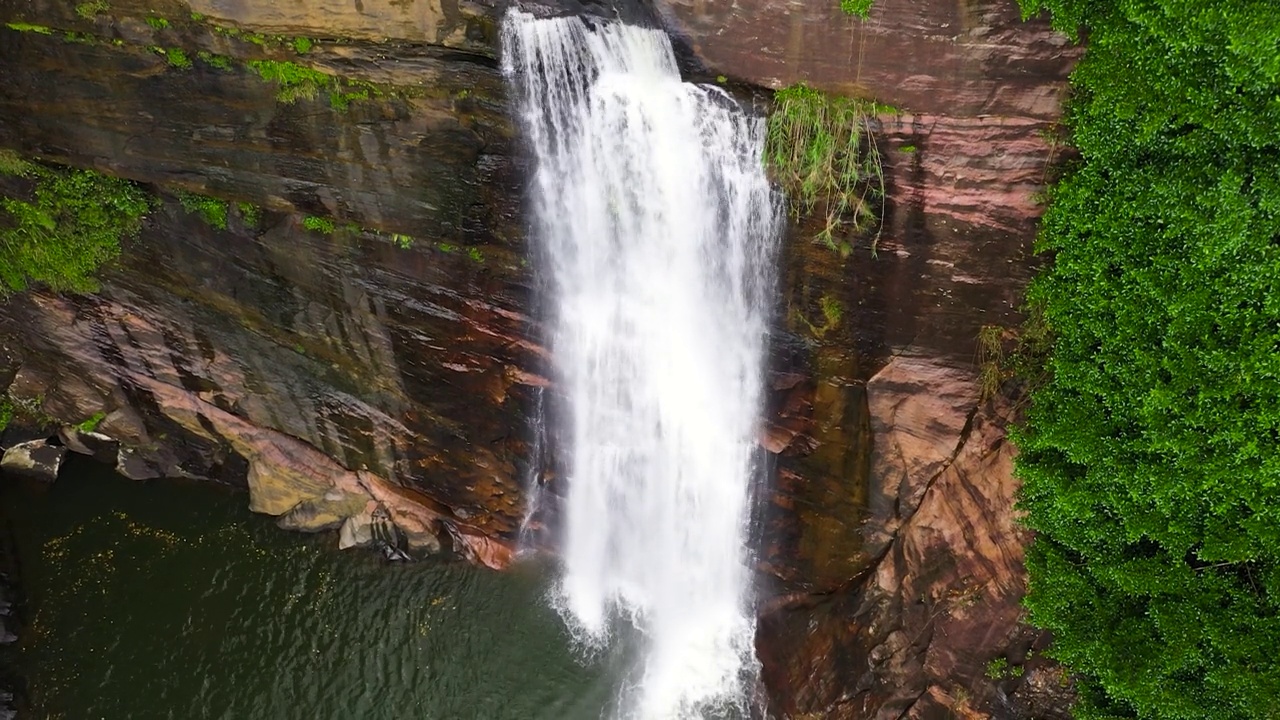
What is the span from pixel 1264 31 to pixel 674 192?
18.7ft

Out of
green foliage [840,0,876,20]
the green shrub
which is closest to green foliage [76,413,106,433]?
the green shrub

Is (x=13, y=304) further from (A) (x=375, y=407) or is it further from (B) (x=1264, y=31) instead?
(B) (x=1264, y=31)

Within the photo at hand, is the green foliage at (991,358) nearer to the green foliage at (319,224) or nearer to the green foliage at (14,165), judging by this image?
the green foliage at (319,224)

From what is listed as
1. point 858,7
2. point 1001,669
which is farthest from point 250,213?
point 1001,669

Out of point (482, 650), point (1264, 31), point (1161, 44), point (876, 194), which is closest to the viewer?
point (1264, 31)

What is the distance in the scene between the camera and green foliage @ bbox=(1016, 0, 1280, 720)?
6.33 m

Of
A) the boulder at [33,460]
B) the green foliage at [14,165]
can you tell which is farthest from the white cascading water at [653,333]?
the boulder at [33,460]

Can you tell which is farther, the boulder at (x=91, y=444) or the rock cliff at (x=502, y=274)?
the boulder at (x=91, y=444)

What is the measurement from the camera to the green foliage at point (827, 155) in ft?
26.7

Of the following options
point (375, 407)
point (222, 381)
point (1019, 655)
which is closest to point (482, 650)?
point (375, 407)

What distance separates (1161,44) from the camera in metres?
6.52

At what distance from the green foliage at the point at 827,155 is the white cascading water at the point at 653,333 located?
32 cm

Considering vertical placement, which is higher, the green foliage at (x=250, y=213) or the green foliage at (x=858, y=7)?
the green foliage at (x=858, y=7)

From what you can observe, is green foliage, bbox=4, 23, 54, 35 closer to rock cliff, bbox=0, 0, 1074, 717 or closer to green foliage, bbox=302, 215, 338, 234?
rock cliff, bbox=0, 0, 1074, 717
